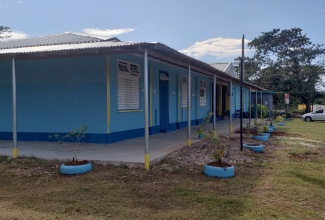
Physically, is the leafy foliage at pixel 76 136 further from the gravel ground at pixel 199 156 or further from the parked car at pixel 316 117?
the parked car at pixel 316 117

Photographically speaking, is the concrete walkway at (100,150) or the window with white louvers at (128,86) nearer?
the concrete walkway at (100,150)

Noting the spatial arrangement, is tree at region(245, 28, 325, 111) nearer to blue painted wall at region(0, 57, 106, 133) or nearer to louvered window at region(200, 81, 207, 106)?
louvered window at region(200, 81, 207, 106)

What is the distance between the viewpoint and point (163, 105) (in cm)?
1315

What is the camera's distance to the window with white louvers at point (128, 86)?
9.88 meters

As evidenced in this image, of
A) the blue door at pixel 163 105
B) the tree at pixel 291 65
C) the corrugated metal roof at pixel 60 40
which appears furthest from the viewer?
the tree at pixel 291 65

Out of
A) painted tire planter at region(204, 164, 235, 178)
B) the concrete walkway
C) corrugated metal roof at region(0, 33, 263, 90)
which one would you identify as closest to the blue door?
corrugated metal roof at region(0, 33, 263, 90)

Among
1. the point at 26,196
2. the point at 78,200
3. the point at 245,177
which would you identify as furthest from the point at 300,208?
the point at 26,196

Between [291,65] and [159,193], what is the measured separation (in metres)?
36.0

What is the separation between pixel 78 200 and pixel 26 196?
88 cm

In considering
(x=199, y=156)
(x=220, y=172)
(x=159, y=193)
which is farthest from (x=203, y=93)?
(x=159, y=193)

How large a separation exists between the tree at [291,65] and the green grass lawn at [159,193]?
104 ft

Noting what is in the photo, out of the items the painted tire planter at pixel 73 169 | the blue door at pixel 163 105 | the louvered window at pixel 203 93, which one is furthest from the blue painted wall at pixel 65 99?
the louvered window at pixel 203 93

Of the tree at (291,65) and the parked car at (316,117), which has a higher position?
the tree at (291,65)

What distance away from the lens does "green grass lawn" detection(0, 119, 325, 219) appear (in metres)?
4.21
